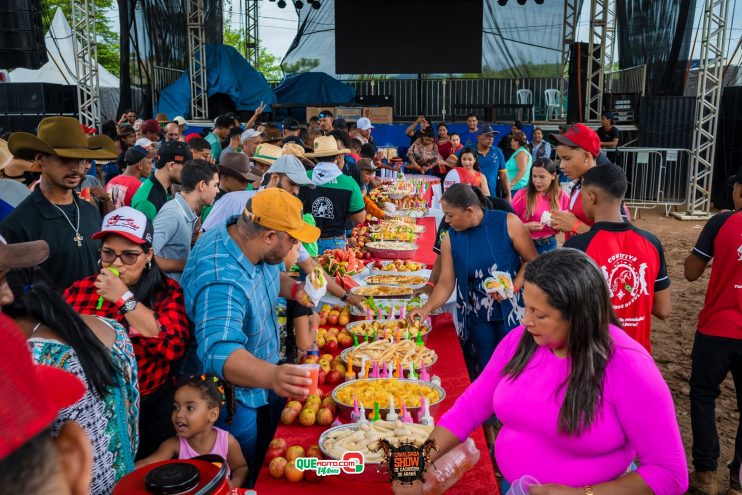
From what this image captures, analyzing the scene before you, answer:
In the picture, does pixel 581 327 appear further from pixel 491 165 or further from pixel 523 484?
pixel 491 165

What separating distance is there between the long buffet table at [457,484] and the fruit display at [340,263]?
127cm

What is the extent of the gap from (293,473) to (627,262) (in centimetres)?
197

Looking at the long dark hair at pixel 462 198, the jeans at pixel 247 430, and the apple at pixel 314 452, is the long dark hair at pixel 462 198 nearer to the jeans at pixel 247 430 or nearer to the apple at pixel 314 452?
the jeans at pixel 247 430

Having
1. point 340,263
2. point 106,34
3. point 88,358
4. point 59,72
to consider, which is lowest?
point 340,263

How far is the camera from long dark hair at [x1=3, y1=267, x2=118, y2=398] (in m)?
1.64

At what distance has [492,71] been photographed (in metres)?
21.1

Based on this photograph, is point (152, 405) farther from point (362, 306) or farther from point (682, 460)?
point (682, 460)

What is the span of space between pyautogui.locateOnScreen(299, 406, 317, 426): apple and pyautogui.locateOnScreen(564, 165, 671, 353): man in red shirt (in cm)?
158

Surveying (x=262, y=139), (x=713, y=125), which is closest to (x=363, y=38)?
(x=713, y=125)

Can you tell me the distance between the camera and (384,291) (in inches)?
188

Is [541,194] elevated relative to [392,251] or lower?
elevated

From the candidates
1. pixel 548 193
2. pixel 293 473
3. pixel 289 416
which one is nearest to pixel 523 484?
pixel 293 473

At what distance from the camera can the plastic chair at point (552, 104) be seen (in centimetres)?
2048

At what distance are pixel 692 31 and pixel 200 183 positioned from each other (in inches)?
577
